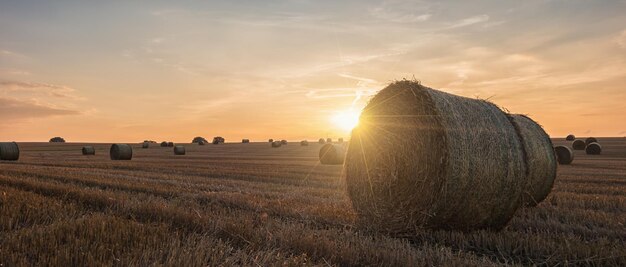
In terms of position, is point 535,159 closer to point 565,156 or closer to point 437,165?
point 437,165

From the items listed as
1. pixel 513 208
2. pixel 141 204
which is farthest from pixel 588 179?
pixel 141 204

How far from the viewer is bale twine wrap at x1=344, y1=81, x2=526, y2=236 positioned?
6645 millimetres

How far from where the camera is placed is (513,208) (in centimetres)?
716

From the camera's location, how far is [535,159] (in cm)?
777

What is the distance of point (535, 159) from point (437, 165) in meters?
2.28

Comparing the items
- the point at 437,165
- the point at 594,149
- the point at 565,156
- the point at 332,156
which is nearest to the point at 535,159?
the point at 437,165

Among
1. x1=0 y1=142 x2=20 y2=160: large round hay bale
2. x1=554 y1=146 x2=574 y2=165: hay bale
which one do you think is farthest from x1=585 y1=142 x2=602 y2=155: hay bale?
x1=0 y1=142 x2=20 y2=160: large round hay bale

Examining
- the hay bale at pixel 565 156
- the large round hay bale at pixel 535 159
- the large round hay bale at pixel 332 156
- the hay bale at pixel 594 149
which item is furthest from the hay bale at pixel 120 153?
the hay bale at pixel 594 149

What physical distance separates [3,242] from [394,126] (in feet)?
18.8

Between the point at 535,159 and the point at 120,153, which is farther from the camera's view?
the point at 120,153

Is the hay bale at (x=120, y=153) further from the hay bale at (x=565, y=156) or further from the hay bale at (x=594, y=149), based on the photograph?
the hay bale at (x=594, y=149)

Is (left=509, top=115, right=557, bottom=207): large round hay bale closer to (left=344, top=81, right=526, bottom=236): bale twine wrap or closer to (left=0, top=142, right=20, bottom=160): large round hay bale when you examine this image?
(left=344, top=81, right=526, bottom=236): bale twine wrap

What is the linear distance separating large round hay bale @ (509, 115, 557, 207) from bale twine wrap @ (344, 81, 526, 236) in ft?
0.60

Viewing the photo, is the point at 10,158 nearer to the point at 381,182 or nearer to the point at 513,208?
the point at 381,182
